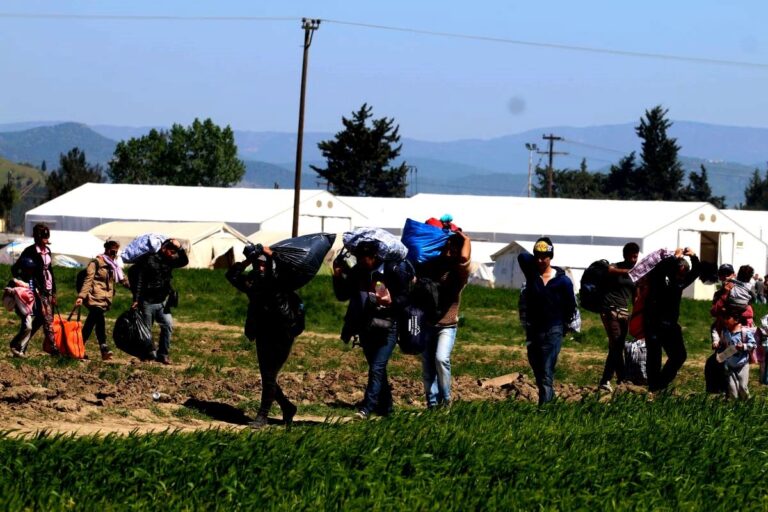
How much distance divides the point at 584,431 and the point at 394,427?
142cm

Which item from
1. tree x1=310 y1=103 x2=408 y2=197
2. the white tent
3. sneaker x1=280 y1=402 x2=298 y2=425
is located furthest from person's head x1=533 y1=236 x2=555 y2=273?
tree x1=310 y1=103 x2=408 y2=197

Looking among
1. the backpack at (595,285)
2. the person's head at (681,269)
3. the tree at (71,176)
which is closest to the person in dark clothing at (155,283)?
the backpack at (595,285)

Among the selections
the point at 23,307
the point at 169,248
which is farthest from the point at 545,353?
the point at 23,307

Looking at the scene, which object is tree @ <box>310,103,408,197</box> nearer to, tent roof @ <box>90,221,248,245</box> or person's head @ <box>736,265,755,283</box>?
tent roof @ <box>90,221,248,245</box>

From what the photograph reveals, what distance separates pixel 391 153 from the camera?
102 meters

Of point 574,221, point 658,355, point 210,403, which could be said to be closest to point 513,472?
point 210,403

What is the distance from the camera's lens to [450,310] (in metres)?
11.7

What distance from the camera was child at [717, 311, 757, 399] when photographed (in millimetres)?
13242

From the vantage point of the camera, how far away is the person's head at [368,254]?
11.2 m

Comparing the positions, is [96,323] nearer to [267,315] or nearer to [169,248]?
[169,248]

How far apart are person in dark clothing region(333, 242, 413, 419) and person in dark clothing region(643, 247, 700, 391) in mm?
3531

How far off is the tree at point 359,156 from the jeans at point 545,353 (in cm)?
8817

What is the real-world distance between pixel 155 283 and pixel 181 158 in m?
107

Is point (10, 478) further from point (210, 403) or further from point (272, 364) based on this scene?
point (210, 403)
